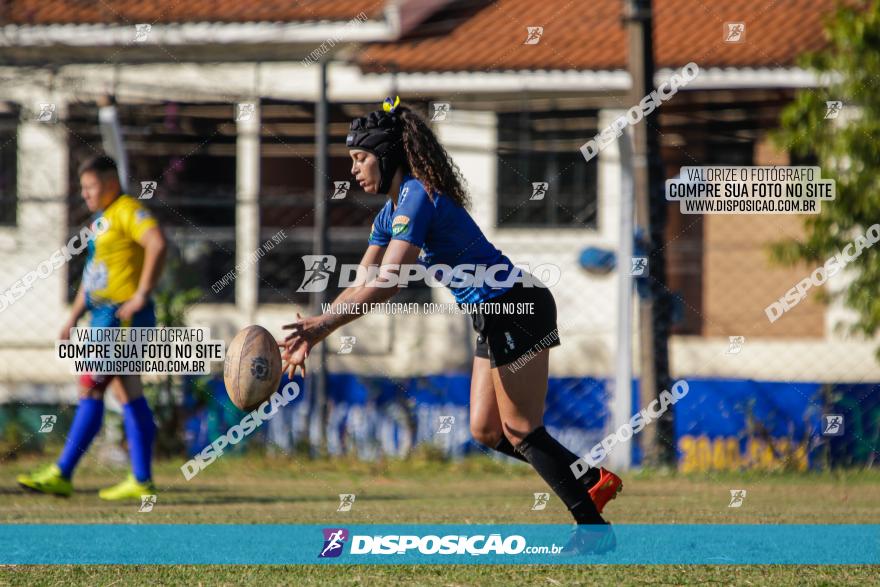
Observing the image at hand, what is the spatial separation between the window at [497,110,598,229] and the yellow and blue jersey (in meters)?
4.52

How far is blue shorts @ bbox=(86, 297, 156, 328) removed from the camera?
8164 mm

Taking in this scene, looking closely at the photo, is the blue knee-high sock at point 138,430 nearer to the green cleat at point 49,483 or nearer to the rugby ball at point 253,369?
the green cleat at point 49,483

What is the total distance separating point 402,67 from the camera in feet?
45.0

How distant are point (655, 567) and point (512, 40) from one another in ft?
30.7

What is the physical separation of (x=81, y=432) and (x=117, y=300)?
867 mm

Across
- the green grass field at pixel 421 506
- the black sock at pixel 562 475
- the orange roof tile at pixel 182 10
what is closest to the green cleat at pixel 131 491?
the green grass field at pixel 421 506

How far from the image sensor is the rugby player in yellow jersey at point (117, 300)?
8055mm

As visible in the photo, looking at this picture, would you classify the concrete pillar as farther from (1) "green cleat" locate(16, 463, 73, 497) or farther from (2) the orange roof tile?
(1) "green cleat" locate(16, 463, 73, 497)

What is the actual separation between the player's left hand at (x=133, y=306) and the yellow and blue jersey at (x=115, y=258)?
0.17 metres

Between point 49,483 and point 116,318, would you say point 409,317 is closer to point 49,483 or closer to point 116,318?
point 116,318

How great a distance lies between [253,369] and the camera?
17.7ft

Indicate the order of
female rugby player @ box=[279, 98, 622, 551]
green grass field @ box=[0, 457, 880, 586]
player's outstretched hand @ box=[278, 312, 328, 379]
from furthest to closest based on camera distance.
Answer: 1. female rugby player @ box=[279, 98, 622, 551]
2. green grass field @ box=[0, 457, 880, 586]
3. player's outstretched hand @ box=[278, 312, 328, 379]

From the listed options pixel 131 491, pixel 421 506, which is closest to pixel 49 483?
pixel 131 491

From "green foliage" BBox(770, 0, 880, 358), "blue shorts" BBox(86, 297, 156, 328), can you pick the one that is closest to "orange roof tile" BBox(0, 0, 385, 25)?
"green foliage" BBox(770, 0, 880, 358)
